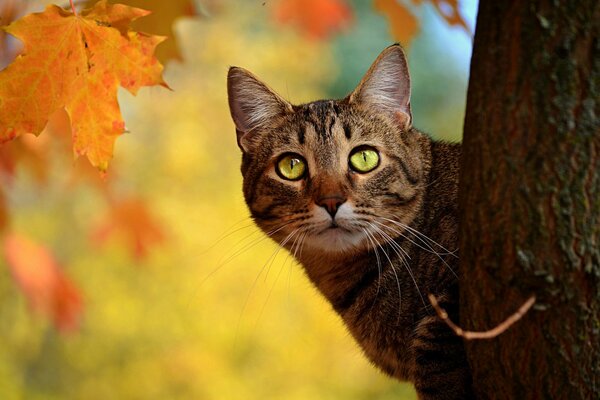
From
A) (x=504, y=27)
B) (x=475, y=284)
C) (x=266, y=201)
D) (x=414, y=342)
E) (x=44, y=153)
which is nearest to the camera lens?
(x=504, y=27)

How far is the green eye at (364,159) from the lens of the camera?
6.89 feet

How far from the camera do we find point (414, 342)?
179cm

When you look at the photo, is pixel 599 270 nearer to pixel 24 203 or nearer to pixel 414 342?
pixel 414 342

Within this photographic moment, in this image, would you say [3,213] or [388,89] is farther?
[3,213]

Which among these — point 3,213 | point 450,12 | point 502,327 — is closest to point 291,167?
point 450,12

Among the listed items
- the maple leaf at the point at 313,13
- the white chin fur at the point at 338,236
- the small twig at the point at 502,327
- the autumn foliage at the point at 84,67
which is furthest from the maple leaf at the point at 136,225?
the small twig at the point at 502,327

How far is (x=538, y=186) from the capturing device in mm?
1188

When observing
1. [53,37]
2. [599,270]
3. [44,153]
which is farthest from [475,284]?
[44,153]

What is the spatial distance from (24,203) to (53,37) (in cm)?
345

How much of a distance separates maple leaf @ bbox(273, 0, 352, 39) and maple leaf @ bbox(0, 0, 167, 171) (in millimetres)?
1652

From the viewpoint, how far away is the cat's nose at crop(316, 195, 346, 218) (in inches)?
76.9

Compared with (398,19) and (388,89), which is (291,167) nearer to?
(388,89)

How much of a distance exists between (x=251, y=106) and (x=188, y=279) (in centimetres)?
290

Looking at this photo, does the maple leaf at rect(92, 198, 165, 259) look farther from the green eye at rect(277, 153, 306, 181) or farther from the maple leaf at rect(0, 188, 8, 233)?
the green eye at rect(277, 153, 306, 181)
